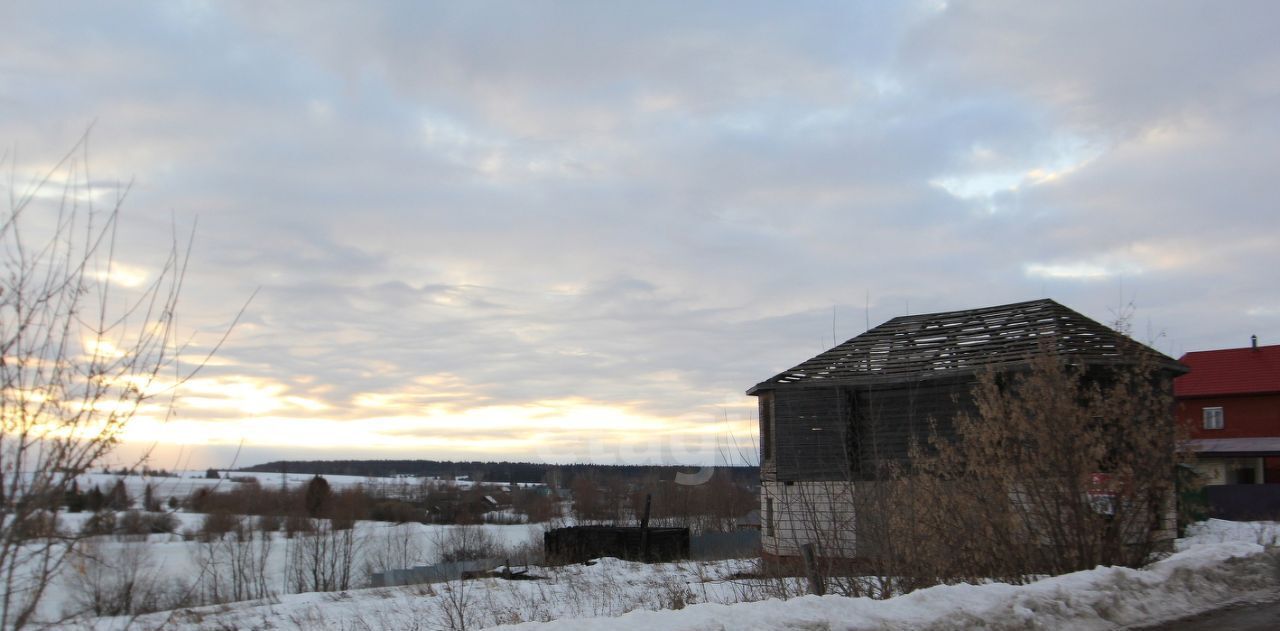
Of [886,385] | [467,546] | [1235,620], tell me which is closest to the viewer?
[1235,620]

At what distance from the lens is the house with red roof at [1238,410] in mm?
43500

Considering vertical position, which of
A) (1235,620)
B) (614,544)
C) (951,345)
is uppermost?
(951,345)

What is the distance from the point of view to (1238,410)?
4556 cm

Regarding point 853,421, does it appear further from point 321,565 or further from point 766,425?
point 321,565

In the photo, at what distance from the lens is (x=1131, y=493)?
40.0 feet

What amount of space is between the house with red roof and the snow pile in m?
36.2

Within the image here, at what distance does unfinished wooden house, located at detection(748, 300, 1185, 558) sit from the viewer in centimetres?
2598

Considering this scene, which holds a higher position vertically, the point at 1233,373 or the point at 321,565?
the point at 1233,373

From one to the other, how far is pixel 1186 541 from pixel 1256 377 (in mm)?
26426

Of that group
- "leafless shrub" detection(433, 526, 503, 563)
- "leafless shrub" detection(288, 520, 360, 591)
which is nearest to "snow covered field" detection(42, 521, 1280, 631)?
"leafless shrub" detection(433, 526, 503, 563)

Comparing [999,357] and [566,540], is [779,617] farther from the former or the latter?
[566,540]

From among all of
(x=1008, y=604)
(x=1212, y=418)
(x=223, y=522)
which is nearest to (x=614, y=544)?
(x=1008, y=604)

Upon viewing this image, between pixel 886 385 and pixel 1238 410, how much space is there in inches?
1163

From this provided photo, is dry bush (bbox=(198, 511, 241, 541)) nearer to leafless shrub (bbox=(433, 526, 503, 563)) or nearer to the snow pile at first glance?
leafless shrub (bbox=(433, 526, 503, 563))
